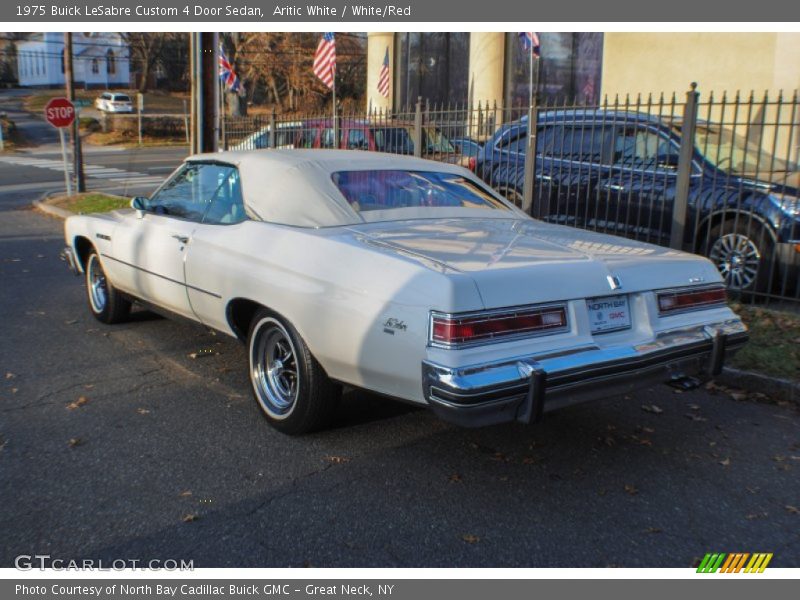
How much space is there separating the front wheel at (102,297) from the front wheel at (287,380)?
2.41 m

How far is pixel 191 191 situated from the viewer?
18.3 feet

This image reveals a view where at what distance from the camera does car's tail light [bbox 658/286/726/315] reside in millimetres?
4129

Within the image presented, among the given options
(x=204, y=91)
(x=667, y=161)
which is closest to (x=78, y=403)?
(x=667, y=161)

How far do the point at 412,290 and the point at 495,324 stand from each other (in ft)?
1.35

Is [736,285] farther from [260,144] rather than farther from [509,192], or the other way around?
[260,144]

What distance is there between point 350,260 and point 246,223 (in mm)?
1130

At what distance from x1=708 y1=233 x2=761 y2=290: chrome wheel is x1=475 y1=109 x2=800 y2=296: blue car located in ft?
0.03

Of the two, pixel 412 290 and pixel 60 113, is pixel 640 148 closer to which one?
pixel 412 290

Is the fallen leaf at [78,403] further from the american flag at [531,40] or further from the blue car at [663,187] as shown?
the american flag at [531,40]

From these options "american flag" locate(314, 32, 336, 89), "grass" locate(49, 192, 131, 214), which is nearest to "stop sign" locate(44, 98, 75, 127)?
"grass" locate(49, 192, 131, 214)

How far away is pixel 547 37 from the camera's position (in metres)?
22.8

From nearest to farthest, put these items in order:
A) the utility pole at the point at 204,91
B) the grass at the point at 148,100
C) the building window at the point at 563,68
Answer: the utility pole at the point at 204,91 → the building window at the point at 563,68 → the grass at the point at 148,100

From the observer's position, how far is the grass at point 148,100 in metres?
59.5

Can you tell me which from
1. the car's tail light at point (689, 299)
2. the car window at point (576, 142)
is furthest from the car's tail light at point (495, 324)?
the car window at point (576, 142)
